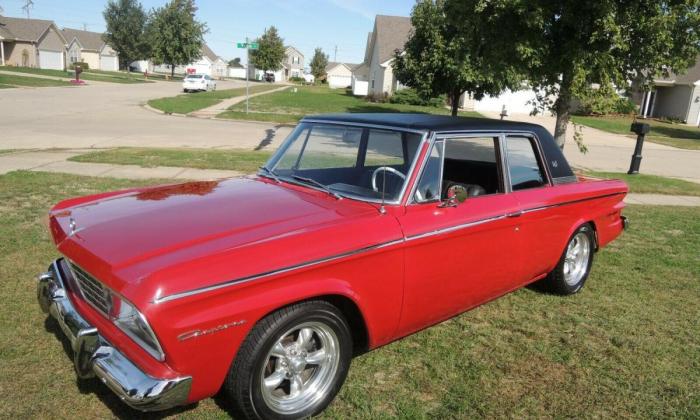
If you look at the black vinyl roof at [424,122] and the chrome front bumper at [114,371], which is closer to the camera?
the chrome front bumper at [114,371]

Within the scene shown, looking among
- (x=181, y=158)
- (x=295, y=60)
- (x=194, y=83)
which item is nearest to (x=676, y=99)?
(x=194, y=83)

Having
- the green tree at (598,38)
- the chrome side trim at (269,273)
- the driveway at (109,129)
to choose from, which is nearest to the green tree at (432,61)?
the driveway at (109,129)

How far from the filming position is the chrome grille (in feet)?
7.95

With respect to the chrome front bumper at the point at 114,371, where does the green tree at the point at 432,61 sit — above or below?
above

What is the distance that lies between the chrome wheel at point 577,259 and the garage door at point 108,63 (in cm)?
10006

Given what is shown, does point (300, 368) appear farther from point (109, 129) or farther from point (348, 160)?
point (109, 129)

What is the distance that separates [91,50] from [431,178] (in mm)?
99947

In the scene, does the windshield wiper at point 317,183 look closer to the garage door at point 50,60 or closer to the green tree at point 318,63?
the garage door at point 50,60

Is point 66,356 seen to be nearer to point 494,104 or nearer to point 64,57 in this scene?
point 494,104

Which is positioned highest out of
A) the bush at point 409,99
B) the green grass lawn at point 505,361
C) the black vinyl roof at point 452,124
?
the bush at point 409,99

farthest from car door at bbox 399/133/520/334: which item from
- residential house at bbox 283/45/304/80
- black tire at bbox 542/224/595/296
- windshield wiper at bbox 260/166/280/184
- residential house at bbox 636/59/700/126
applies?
residential house at bbox 283/45/304/80

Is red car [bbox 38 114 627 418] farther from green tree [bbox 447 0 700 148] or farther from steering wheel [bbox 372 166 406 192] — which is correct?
green tree [bbox 447 0 700 148]

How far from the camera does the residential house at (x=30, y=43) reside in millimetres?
62188

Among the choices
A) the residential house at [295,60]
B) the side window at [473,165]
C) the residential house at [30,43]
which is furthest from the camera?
the residential house at [295,60]
